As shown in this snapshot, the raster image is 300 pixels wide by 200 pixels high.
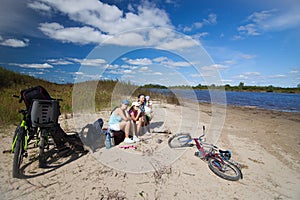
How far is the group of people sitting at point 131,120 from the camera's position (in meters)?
4.55

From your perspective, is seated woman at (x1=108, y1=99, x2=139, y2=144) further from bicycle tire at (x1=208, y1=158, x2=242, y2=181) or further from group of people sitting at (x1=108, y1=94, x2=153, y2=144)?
bicycle tire at (x1=208, y1=158, x2=242, y2=181)

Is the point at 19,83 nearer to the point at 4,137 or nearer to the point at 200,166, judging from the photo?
the point at 4,137

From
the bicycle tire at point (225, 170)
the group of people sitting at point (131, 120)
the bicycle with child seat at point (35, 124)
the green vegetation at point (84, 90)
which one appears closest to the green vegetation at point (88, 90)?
the green vegetation at point (84, 90)

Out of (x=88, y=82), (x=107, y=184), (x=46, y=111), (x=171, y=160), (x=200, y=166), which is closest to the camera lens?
(x=107, y=184)

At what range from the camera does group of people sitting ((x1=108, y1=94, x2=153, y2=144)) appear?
14.9ft

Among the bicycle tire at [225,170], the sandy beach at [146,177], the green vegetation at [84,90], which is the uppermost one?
the green vegetation at [84,90]

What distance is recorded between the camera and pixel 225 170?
3.20 m

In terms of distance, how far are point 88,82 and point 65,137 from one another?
973 centimetres

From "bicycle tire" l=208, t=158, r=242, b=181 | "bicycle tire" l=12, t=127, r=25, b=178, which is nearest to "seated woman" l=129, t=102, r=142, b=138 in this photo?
"bicycle tire" l=208, t=158, r=242, b=181

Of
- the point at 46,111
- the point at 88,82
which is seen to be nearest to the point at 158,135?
the point at 46,111

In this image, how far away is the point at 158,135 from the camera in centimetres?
542

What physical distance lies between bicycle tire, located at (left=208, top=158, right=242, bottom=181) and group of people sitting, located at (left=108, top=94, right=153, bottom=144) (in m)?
2.11

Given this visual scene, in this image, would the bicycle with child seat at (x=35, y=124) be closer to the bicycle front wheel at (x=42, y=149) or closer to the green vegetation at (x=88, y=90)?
the bicycle front wheel at (x=42, y=149)

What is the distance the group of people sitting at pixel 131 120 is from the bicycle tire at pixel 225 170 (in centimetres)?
211
